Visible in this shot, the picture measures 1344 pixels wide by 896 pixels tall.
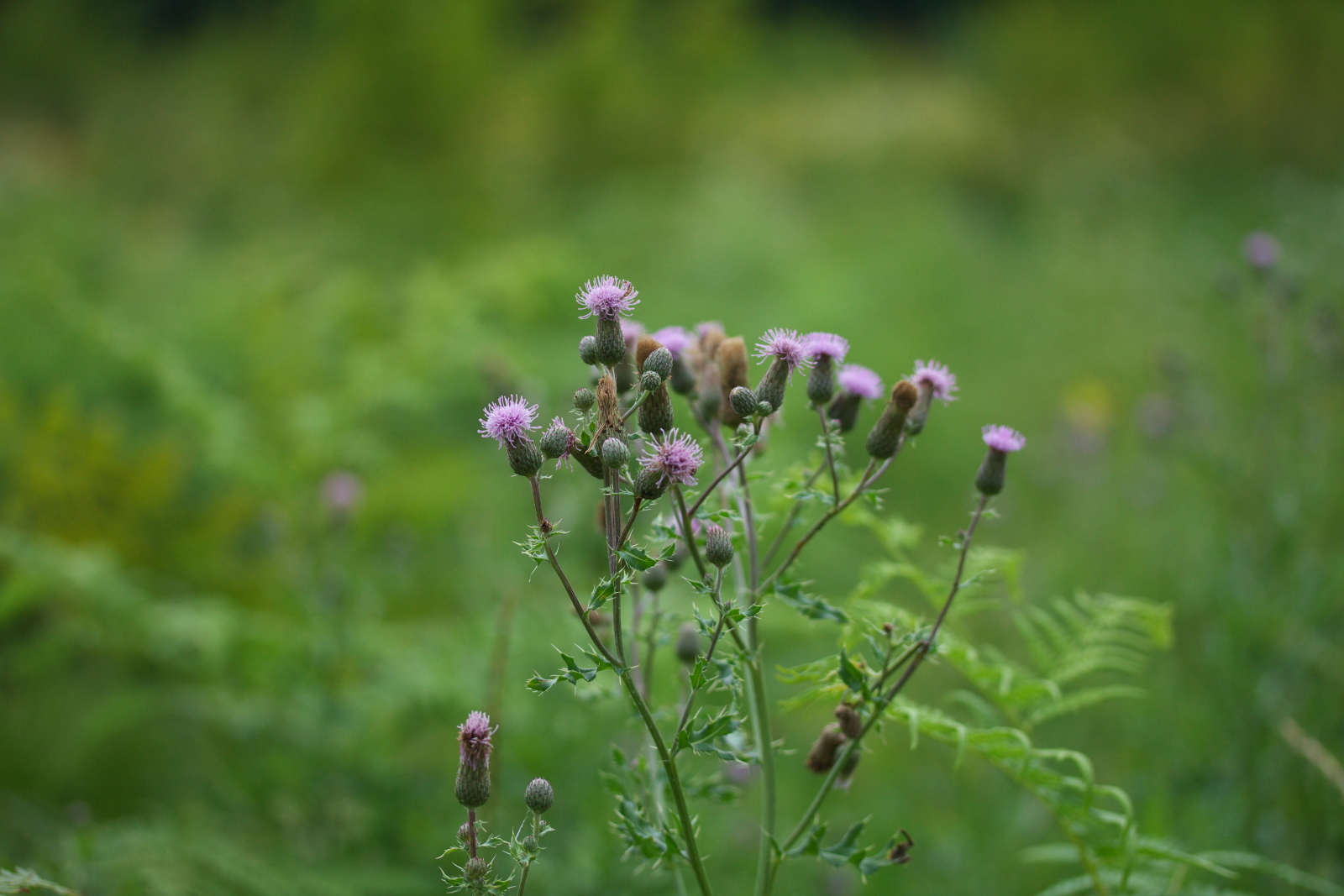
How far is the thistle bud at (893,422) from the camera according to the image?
69 centimetres

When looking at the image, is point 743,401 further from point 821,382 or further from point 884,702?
point 884,702

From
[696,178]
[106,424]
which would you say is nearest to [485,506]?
[106,424]

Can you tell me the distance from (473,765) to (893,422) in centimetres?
41

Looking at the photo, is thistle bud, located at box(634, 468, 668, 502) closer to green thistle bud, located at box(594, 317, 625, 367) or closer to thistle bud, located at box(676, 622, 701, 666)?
green thistle bud, located at box(594, 317, 625, 367)

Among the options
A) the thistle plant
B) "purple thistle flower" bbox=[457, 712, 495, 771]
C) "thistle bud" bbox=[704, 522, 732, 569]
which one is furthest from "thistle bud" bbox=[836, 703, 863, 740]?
"purple thistle flower" bbox=[457, 712, 495, 771]

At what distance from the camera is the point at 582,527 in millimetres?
1956

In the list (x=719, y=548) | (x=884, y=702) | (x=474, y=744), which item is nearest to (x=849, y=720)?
(x=884, y=702)

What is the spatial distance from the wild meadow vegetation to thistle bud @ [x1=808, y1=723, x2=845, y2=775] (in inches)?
1.6

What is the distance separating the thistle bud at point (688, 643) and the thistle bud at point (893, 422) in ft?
0.94

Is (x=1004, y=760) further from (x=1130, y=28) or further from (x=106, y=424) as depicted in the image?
(x=1130, y=28)

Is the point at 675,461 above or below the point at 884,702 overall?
above

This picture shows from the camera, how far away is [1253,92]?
6.86 metres

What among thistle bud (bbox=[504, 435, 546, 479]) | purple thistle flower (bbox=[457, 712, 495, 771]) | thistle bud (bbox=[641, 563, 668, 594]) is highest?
thistle bud (bbox=[641, 563, 668, 594])

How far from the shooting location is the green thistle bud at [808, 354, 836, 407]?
28.6 inches
